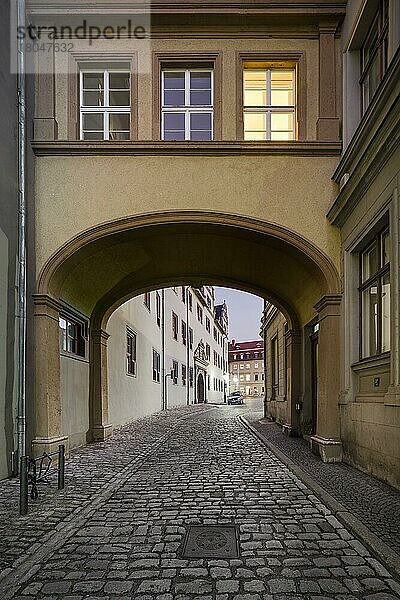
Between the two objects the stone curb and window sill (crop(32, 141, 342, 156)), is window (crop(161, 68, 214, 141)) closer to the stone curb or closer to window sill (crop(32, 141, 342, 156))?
window sill (crop(32, 141, 342, 156))

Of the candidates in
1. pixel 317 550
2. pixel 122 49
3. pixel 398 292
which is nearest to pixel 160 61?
pixel 122 49

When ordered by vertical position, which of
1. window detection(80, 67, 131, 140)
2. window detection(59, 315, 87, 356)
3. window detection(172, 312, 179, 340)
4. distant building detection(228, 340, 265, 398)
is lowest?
distant building detection(228, 340, 265, 398)

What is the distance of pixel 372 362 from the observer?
9.73 meters

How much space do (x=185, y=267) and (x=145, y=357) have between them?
34.8ft

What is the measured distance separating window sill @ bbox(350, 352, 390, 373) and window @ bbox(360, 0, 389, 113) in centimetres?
452

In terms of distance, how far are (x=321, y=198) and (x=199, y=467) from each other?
551 centimetres

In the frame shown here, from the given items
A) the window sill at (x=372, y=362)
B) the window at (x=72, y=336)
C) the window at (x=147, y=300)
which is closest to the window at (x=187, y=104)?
the window at (x=72, y=336)

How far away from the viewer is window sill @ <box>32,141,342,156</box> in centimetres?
1171

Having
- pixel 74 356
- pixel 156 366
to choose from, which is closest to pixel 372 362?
pixel 74 356

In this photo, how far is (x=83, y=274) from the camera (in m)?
13.8

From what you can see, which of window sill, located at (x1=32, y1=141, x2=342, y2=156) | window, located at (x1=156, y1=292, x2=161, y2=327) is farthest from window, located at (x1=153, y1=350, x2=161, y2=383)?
window sill, located at (x1=32, y1=141, x2=342, y2=156)

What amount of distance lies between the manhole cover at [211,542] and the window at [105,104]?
8.47m

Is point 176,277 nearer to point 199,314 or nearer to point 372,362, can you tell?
point 372,362

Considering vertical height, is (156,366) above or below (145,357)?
below
